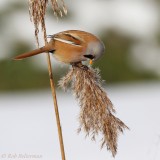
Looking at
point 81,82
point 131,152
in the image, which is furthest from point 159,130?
point 131,152

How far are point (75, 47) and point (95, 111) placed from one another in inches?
15.6

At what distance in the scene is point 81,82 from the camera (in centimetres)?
307

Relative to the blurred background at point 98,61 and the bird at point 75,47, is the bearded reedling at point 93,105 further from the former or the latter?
the blurred background at point 98,61

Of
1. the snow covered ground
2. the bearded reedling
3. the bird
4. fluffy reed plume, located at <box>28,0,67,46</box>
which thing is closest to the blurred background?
the snow covered ground

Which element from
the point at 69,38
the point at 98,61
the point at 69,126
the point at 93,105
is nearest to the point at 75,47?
the point at 69,38

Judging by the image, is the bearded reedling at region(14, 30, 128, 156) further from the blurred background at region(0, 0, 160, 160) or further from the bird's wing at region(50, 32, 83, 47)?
the blurred background at region(0, 0, 160, 160)

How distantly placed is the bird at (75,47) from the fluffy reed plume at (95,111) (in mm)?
199

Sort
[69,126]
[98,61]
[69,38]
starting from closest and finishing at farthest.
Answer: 1. [69,38]
2. [69,126]
3. [98,61]

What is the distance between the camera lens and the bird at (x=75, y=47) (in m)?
3.25

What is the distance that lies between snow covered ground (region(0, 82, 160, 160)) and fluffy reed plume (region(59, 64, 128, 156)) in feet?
0.35

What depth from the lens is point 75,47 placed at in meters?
3.33

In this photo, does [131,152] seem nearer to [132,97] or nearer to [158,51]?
[132,97]

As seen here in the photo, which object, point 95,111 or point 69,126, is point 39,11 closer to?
point 95,111

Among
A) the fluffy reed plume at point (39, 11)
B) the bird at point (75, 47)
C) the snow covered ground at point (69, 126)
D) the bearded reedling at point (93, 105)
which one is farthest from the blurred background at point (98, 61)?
the fluffy reed plume at point (39, 11)
